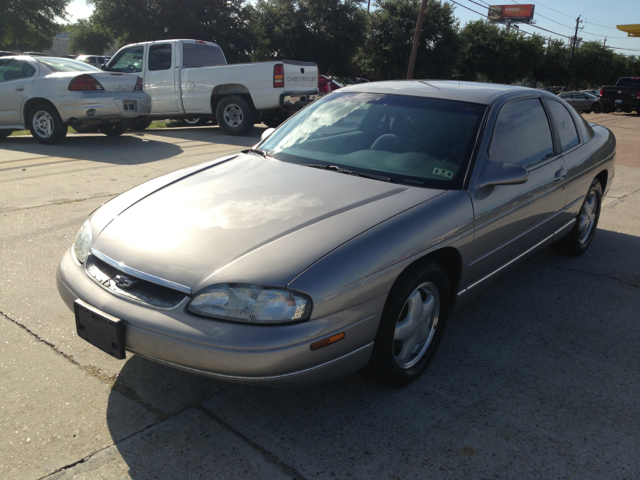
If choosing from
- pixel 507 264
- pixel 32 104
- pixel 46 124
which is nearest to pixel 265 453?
pixel 507 264

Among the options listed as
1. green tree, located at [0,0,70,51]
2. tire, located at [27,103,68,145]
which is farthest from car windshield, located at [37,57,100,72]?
green tree, located at [0,0,70,51]

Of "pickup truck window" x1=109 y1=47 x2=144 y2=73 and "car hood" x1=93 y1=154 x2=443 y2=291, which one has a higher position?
"pickup truck window" x1=109 y1=47 x2=144 y2=73

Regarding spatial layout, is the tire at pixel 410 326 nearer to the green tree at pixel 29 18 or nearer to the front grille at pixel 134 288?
the front grille at pixel 134 288

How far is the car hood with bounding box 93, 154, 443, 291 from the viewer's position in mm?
2303

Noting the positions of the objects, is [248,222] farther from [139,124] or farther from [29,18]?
[29,18]

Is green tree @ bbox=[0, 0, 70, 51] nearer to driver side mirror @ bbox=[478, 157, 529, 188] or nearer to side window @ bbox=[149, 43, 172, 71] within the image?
side window @ bbox=[149, 43, 172, 71]

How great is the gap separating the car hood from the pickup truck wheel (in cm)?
890

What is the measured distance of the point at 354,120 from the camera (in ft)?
12.1

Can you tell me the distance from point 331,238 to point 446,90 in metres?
1.83

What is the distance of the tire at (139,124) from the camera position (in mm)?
11444

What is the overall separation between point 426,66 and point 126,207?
34287 millimetres

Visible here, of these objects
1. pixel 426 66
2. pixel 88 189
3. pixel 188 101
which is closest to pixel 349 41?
pixel 426 66

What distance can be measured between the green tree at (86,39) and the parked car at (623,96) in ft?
135

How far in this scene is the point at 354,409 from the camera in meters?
2.64
